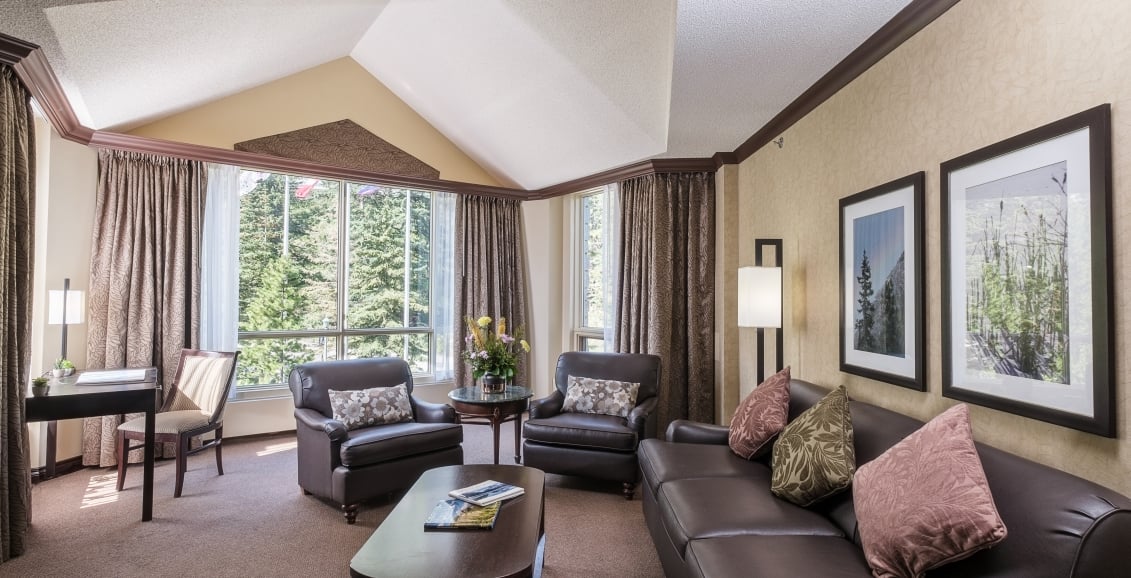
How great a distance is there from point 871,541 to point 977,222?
118cm

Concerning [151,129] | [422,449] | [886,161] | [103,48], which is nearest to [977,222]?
[886,161]

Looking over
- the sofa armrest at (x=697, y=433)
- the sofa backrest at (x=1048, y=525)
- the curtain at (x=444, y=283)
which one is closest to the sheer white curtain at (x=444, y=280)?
the curtain at (x=444, y=283)

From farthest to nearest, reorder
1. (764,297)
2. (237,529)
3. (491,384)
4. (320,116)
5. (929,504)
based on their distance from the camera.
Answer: (320,116)
(491,384)
(764,297)
(237,529)
(929,504)

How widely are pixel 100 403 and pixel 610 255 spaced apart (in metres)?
3.84

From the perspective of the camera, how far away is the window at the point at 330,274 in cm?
483

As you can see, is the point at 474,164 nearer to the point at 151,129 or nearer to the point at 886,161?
the point at 151,129

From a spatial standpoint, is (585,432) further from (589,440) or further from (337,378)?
(337,378)

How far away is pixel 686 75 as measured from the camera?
297cm

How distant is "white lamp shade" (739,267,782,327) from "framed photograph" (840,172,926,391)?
19.0 inches

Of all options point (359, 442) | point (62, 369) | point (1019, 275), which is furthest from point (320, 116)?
point (1019, 275)

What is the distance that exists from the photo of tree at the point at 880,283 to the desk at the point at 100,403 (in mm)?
3771

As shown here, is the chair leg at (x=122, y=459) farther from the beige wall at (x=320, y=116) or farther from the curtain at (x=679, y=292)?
the curtain at (x=679, y=292)

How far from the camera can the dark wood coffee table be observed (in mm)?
1779

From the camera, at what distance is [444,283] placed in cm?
569
